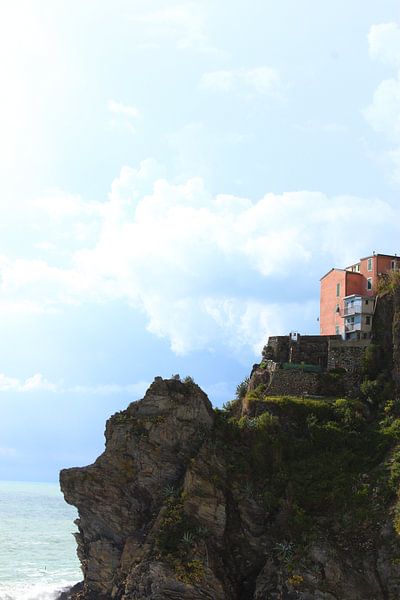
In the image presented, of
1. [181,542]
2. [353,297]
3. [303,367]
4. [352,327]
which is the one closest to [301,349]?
[303,367]

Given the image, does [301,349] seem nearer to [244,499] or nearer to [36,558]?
[244,499]

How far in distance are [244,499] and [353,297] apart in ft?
61.9

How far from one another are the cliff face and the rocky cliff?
67 millimetres

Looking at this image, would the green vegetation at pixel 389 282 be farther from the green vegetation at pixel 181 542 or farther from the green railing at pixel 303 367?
the green vegetation at pixel 181 542

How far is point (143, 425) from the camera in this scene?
1647 inches

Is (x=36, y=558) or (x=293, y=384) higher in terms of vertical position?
(x=293, y=384)

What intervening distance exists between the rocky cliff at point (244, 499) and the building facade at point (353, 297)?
12.7 feet

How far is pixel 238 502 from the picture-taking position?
3888 centimetres

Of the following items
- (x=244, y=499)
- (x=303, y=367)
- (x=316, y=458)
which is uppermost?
(x=303, y=367)

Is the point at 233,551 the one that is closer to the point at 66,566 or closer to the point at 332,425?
the point at 332,425

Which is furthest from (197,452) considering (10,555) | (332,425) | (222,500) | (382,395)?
(10,555)

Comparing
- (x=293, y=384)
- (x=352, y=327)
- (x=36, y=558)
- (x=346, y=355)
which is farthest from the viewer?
(x=36, y=558)

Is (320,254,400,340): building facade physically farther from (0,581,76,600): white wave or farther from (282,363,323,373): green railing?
(0,581,76,600): white wave

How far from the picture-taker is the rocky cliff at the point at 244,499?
114ft
